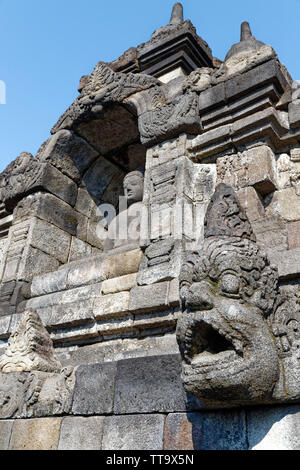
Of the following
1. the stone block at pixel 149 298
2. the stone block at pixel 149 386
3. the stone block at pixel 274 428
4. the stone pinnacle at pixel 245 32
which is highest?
the stone pinnacle at pixel 245 32

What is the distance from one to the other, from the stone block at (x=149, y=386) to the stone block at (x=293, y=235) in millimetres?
1836

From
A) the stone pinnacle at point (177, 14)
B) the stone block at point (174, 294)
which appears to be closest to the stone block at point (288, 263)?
the stone block at point (174, 294)

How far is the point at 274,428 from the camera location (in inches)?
97.0

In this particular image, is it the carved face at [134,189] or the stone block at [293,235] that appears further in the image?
the carved face at [134,189]

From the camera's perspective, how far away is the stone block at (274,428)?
2.40 metres

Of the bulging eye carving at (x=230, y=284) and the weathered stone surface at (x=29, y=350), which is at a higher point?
the weathered stone surface at (x=29, y=350)

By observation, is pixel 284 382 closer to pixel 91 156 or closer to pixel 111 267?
pixel 111 267

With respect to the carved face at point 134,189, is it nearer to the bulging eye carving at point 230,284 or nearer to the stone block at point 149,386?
the stone block at point 149,386

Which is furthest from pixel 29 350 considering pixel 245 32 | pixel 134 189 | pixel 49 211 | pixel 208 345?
pixel 245 32

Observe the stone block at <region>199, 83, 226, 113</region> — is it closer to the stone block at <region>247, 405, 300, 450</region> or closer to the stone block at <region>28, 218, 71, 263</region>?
the stone block at <region>28, 218, 71, 263</region>

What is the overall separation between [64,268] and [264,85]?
141 inches

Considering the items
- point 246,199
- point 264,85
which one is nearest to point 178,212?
point 246,199

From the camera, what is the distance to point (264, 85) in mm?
5160

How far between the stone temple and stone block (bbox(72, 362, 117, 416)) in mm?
11
